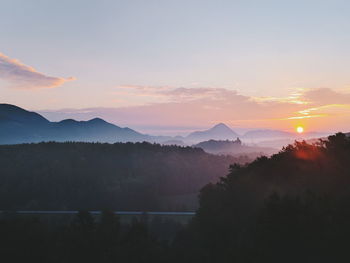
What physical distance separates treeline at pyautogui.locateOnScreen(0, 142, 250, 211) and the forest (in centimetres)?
5617

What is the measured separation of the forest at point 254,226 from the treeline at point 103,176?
5617 cm

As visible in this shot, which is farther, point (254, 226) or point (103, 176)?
point (103, 176)

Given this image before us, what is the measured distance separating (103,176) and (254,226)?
102 meters

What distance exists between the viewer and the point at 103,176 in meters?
127

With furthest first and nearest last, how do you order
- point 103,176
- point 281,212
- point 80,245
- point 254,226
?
point 103,176 < point 80,245 < point 254,226 < point 281,212

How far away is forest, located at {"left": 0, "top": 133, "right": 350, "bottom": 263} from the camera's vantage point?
25594 millimetres

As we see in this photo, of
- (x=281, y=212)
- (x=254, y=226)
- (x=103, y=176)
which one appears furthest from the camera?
(x=103, y=176)

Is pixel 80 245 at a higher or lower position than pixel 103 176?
lower

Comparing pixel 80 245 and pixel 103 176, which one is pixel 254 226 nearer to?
pixel 80 245

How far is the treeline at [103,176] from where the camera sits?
106 meters

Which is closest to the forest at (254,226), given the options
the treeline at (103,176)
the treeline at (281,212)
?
the treeline at (281,212)

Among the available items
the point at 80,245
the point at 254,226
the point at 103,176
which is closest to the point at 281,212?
the point at 254,226

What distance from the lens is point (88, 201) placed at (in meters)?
107

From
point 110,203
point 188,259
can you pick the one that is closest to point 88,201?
point 110,203
